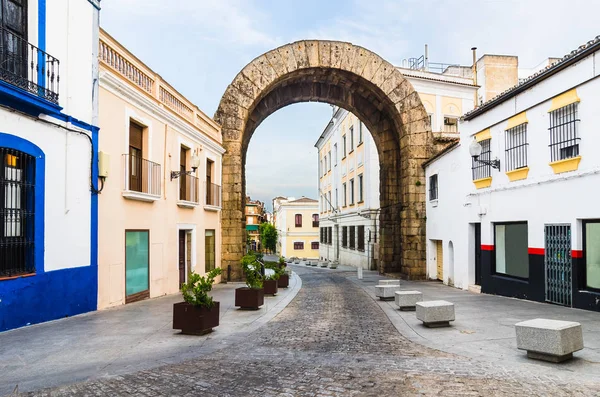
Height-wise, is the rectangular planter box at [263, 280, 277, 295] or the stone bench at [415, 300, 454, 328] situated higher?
the stone bench at [415, 300, 454, 328]

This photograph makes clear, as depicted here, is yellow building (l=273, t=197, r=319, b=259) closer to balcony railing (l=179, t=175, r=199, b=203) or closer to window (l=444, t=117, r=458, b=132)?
window (l=444, t=117, r=458, b=132)

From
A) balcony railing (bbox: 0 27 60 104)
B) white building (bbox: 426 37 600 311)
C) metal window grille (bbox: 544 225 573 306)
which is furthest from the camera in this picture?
metal window grille (bbox: 544 225 573 306)

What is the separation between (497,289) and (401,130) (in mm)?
10342

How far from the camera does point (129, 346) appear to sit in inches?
292

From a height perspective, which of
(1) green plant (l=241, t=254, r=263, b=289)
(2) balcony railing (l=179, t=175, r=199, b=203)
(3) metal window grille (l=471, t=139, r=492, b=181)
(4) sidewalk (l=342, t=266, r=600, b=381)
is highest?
(3) metal window grille (l=471, t=139, r=492, b=181)

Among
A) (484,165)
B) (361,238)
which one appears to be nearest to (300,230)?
(361,238)

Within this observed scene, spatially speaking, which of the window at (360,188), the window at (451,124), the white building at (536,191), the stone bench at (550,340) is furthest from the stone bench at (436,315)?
the window at (360,188)

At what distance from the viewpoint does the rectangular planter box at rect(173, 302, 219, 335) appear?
835 cm

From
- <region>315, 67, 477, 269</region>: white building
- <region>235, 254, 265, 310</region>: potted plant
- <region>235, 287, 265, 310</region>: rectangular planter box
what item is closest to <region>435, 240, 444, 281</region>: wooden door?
<region>315, 67, 477, 269</region>: white building

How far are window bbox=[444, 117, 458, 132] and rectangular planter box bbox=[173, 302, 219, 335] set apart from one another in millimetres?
24625

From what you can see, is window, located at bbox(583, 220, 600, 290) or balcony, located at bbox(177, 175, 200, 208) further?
balcony, located at bbox(177, 175, 200, 208)

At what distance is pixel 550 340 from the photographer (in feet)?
20.5

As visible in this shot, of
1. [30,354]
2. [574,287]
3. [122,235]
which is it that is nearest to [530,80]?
[574,287]

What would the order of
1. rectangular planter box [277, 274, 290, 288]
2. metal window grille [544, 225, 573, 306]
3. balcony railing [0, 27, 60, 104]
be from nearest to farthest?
balcony railing [0, 27, 60, 104], metal window grille [544, 225, 573, 306], rectangular planter box [277, 274, 290, 288]
